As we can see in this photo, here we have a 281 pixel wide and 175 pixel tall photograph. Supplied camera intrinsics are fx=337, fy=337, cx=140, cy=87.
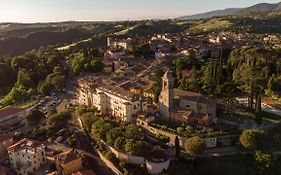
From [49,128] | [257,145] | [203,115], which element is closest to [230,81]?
[203,115]

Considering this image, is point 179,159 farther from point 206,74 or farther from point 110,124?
point 206,74

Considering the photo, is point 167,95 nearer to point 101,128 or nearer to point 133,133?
point 133,133

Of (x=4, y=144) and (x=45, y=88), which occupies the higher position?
(x=45, y=88)

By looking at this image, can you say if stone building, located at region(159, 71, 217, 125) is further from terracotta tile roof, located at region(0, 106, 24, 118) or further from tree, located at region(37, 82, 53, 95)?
tree, located at region(37, 82, 53, 95)

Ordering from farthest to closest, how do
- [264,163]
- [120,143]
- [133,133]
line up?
[133,133]
[264,163]
[120,143]

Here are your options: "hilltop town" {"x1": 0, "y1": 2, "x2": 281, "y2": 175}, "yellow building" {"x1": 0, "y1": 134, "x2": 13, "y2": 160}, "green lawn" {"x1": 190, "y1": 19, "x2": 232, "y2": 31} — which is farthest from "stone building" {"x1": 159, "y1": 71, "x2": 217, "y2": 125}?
"green lawn" {"x1": 190, "y1": 19, "x2": 232, "y2": 31}

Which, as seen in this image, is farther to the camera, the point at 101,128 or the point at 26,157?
the point at 101,128

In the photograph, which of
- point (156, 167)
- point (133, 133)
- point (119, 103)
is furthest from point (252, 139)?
point (119, 103)

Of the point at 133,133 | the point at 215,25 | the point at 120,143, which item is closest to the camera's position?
the point at 120,143
